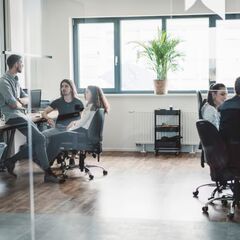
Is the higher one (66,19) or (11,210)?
(66,19)

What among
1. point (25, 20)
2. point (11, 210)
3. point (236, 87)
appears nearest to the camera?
point (236, 87)

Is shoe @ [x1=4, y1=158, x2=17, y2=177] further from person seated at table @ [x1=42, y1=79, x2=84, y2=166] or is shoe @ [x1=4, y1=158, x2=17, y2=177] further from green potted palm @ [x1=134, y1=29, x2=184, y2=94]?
green potted palm @ [x1=134, y1=29, x2=184, y2=94]

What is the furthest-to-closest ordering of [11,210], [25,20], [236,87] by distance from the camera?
[11,210], [25,20], [236,87]

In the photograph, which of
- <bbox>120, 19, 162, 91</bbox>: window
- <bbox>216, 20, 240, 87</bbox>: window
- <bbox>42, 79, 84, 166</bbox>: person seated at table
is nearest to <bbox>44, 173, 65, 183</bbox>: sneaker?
<bbox>42, 79, 84, 166</bbox>: person seated at table

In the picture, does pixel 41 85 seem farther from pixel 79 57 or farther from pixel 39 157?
pixel 39 157

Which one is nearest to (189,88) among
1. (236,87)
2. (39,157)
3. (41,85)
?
(236,87)

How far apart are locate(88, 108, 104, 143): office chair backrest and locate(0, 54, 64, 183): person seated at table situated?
1.28 feet

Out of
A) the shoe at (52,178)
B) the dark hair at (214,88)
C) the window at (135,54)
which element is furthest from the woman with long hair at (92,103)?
the dark hair at (214,88)

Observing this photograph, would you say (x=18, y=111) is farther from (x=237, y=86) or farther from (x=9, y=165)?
(x=237, y=86)

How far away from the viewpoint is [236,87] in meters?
3.42

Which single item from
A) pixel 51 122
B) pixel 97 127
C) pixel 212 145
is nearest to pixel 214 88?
pixel 212 145

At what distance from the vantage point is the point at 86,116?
382cm

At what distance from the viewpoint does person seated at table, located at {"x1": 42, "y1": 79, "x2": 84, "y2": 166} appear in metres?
3.59

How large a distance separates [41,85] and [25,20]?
1.68 ft
